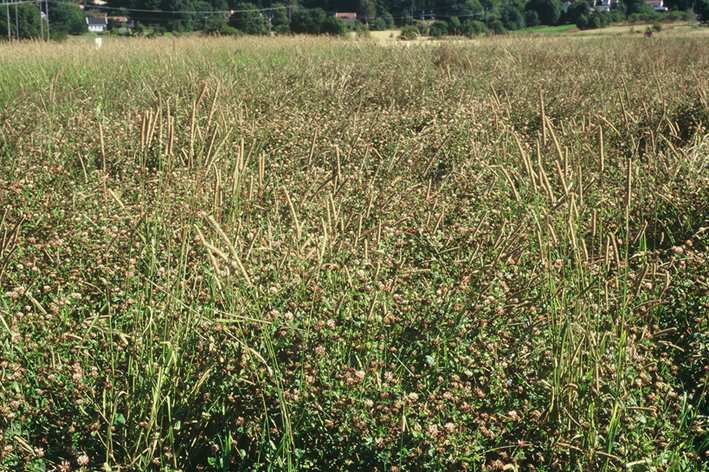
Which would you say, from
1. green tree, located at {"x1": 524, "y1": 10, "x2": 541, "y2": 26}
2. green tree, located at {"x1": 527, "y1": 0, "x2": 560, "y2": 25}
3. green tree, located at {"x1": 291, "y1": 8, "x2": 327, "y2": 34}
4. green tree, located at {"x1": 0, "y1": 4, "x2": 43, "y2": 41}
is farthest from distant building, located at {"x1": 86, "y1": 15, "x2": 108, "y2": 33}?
green tree, located at {"x1": 527, "y1": 0, "x2": 560, "y2": 25}

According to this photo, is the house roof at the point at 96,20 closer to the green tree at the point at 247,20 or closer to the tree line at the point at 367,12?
the tree line at the point at 367,12

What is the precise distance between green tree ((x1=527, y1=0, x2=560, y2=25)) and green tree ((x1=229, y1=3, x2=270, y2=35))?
64.4 feet

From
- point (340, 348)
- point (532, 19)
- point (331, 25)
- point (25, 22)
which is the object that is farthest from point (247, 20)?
point (340, 348)

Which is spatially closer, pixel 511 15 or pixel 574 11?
pixel 574 11

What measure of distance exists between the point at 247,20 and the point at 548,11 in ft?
76.2

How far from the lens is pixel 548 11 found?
53594 mm

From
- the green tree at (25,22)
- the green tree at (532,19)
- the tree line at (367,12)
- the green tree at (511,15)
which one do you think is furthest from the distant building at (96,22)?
the green tree at (532,19)

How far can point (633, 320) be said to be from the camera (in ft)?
8.31

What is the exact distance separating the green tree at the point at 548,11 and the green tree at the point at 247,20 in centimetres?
1963

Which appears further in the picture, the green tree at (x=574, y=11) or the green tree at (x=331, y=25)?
the green tree at (x=574, y=11)

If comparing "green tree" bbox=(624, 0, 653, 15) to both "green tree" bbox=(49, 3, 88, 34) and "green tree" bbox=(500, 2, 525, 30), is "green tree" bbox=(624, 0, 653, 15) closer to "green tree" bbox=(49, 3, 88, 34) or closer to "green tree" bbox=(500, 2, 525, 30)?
"green tree" bbox=(500, 2, 525, 30)

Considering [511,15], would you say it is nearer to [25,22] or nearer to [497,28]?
[497,28]

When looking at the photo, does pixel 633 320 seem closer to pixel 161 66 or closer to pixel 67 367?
pixel 67 367

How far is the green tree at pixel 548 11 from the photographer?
2085 inches
